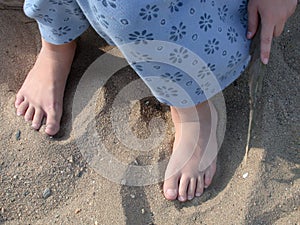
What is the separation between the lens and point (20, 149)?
1512 millimetres

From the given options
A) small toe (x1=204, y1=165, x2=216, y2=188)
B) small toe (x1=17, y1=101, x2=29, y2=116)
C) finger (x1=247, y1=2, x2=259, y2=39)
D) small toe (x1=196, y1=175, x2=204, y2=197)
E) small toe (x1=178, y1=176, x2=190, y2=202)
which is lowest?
small toe (x1=178, y1=176, x2=190, y2=202)

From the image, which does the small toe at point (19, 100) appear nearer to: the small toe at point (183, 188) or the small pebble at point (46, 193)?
the small pebble at point (46, 193)

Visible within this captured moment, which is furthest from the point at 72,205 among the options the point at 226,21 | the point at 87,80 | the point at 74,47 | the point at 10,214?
the point at 226,21

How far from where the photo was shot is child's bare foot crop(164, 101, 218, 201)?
149cm

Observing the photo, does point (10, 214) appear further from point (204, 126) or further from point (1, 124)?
point (204, 126)

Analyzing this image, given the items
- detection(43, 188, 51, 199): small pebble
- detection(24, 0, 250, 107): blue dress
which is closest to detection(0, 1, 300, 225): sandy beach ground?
detection(43, 188, 51, 199): small pebble

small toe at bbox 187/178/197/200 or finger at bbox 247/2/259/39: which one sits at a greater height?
finger at bbox 247/2/259/39

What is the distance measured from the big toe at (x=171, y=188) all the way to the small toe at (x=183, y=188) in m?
0.01

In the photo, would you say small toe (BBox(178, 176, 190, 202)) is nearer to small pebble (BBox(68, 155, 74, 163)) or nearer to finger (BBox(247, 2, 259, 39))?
small pebble (BBox(68, 155, 74, 163))

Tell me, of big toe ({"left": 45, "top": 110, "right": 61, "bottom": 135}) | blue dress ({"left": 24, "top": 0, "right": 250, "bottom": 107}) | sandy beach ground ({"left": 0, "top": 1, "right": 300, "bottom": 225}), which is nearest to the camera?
blue dress ({"left": 24, "top": 0, "right": 250, "bottom": 107})

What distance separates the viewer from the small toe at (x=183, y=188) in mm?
1475

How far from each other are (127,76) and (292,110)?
51 centimetres

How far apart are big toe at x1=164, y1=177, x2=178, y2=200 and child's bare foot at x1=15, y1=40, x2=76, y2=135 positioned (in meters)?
0.37

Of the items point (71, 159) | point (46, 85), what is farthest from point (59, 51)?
point (71, 159)
